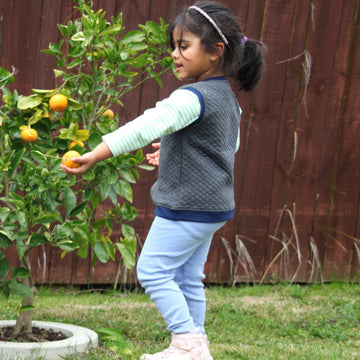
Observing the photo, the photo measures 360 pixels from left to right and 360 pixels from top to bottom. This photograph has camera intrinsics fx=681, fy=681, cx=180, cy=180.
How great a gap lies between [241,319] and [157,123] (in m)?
1.88

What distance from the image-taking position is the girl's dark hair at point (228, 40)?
2.69 meters

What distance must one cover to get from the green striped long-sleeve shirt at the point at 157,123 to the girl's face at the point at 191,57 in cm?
19

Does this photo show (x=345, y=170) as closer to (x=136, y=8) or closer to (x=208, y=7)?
(x=136, y=8)

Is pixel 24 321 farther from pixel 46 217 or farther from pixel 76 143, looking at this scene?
pixel 76 143

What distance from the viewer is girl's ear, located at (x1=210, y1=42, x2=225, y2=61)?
2709 millimetres

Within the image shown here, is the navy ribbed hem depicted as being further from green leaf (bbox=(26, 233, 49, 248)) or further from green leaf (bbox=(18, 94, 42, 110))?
green leaf (bbox=(18, 94, 42, 110))

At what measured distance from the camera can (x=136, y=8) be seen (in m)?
4.29

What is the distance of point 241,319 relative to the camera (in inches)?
156

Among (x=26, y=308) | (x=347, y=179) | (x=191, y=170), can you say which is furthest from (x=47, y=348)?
(x=347, y=179)

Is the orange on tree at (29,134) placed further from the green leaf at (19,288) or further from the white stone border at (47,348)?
the white stone border at (47,348)

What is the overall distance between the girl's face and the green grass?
1.26 metres

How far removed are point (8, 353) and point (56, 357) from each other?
0.20 m

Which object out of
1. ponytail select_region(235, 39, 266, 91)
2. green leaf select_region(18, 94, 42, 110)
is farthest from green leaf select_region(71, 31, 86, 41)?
ponytail select_region(235, 39, 266, 91)

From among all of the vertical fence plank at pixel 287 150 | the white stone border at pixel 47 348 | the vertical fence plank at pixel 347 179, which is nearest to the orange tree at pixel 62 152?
the white stone border at pixel 47 348
